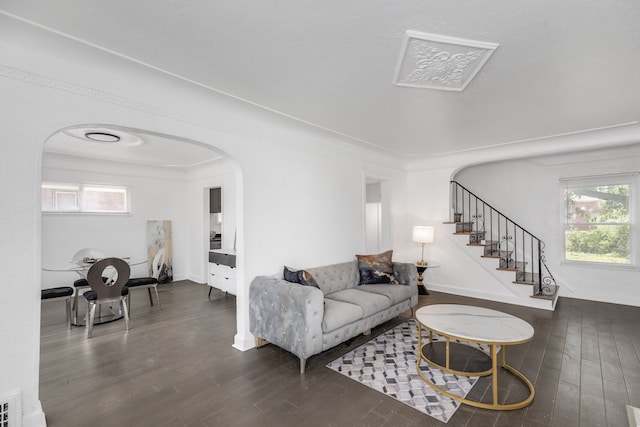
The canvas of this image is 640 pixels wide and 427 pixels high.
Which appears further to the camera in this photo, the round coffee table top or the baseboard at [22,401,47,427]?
the round coffee table top

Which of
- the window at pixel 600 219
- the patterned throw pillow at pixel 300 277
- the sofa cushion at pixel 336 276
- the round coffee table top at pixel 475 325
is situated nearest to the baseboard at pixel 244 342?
the patterned throw pillow at pixel 300 277

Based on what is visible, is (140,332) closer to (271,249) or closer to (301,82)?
(271,249)

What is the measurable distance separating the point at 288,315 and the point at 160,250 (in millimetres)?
5129

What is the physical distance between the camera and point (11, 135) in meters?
1.95

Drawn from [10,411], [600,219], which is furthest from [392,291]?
[600,219]

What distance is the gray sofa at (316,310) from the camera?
9.20 ft

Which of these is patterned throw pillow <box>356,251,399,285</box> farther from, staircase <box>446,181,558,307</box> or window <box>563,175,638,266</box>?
window <box>563,175,638,266</box>

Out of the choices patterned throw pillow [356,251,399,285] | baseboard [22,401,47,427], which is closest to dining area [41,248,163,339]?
baseboard [22,401,47,427]

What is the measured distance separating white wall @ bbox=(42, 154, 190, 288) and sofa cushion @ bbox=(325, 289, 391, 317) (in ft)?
16.3

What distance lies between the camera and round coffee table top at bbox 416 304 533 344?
2.35 meters

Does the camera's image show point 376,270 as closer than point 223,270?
Yes

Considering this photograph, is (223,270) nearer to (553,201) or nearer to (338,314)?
(338,314)

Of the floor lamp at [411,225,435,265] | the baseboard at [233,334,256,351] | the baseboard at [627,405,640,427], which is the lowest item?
the baseboard at [233,334,256,351]

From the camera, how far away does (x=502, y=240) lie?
601cm
